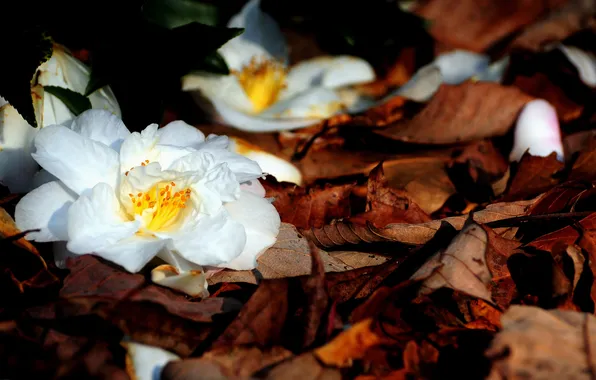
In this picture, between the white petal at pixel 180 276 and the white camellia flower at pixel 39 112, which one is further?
the white camellia flower at pixel 39 112

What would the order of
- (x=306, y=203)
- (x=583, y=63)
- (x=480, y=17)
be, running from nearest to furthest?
(x=306, y=203)
(x=583, y=63)
(x=480, y=17)

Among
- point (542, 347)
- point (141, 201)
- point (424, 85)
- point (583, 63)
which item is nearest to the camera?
point (542, 347)

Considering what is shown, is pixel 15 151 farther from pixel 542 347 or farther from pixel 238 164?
pixel 542 347

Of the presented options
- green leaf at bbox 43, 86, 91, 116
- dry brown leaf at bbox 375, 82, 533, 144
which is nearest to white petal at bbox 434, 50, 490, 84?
dry brown leaf at bbox 375, 82, 533, 144

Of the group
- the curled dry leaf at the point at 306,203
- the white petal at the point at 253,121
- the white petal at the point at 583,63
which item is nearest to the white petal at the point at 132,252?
the curled dry leaf at the point at 306,203

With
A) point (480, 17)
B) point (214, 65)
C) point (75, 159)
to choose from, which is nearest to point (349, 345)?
point (75, 159)

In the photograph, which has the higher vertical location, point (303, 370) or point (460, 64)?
point (303, 370)

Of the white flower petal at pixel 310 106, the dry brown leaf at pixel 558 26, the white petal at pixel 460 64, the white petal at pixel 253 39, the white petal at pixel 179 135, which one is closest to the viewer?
the white petal at pixel 179 135

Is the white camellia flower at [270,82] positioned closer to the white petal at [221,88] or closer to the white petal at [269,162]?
the white petal at [221,88]

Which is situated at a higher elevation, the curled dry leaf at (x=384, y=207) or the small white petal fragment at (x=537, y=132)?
the curled dry leaf at (x=384, y=207)
